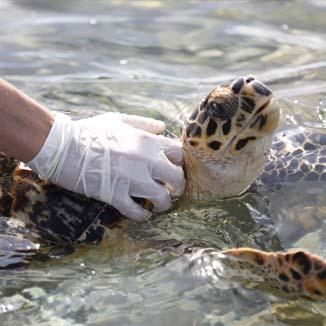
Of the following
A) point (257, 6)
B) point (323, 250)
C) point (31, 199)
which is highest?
point (257, 6)

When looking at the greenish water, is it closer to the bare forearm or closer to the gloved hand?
the gloved hand

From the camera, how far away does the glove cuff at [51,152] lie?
10.4 feet

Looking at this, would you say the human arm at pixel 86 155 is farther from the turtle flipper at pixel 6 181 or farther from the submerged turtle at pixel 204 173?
the turtle flipper at pixel 6 181

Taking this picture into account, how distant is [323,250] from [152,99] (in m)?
2.24

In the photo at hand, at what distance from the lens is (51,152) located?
3186 mm

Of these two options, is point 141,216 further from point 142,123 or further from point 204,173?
point 142,123

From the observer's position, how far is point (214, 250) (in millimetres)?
2980

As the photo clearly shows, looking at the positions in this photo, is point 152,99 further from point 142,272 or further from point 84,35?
point 142,272

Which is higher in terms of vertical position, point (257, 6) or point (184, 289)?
point (257, 6)

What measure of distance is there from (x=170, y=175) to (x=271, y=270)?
2.53ft

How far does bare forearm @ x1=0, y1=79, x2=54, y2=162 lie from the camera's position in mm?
3166

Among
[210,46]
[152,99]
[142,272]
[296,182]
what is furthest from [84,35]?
[142,272]

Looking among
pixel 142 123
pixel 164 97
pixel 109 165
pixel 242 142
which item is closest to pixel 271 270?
pixel 242 142

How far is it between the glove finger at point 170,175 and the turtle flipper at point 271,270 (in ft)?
1.44
